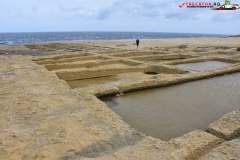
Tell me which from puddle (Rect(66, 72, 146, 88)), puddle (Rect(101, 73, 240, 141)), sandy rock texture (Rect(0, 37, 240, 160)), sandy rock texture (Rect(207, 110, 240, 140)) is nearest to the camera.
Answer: sandy rock texture (Rect(0, 37, 240, 160))

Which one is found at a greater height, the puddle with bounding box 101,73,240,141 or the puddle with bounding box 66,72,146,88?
the puddle with bounding box 66,72,146,88

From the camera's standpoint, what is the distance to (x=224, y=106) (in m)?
4.85

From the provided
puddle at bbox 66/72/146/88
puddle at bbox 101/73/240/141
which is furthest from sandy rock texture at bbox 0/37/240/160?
puddle at bbox 66/72/146/88

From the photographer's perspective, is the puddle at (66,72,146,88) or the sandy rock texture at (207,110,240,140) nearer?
the sandy rock texture at (207,110,240,140)

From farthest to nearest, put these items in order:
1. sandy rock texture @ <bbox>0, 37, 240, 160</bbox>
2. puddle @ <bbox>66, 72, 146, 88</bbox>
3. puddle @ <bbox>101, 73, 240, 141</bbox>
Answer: puddle @ <bbox>66, 72, 146, 88</bbox>, puddle @ <bbox>101, 73, 240, 141</bbox>, sandy rock texture @ <bbox>0, 37, 240, 160</bbox>

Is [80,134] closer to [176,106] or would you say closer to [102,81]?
[176,106]

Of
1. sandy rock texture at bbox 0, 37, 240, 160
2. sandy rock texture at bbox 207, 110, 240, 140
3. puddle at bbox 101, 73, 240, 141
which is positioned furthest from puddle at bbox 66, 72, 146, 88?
sandy rock texture at bbox 207, 110, 240, 140

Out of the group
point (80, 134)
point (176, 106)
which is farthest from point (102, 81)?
point (80, 134)

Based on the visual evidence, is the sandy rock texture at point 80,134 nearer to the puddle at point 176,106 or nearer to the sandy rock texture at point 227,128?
the sandy rock texture at point 227,128

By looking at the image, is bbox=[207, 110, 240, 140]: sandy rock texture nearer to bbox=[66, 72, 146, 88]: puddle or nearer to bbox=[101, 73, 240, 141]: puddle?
bbox=[101, 73, 240, 141]: puddle

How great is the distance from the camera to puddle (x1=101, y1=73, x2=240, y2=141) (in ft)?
12.8

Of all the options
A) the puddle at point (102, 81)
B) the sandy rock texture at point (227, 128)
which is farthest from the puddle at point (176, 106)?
the puddle at point (102, 81)

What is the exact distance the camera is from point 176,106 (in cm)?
489

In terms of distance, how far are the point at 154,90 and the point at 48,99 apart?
126 inches
